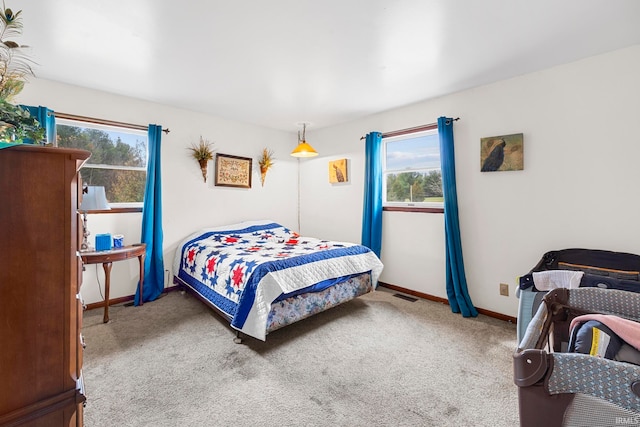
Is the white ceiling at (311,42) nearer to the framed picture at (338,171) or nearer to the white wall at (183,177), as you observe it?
the white wall at (183,177)

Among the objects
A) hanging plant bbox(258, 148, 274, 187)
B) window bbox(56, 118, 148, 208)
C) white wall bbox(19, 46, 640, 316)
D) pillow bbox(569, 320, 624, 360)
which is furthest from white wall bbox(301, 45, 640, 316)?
window bbox(56, 118, 148, 208)

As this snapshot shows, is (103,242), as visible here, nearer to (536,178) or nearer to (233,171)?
(233,171)

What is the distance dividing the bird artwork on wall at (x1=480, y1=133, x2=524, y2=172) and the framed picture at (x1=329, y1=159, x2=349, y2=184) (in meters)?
1.84

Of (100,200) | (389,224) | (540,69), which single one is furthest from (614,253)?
(100,200)

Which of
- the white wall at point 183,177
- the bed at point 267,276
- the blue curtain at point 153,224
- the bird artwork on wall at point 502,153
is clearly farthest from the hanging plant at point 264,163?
the bird artwork on wall at point 502,153

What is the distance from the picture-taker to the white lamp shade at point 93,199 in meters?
2.62

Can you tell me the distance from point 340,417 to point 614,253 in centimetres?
238

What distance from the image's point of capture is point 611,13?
5.79 feet

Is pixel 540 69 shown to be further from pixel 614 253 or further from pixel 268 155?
pixel 268 155

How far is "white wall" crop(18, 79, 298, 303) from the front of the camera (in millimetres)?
3031

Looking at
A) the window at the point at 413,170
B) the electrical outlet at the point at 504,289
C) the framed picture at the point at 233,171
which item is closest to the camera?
the electrical outlet at the point at 504,289

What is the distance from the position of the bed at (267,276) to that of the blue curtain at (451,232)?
30.7 inches

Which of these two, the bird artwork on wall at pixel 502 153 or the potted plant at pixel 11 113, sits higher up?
the bird artwork on wall at pixel 502 153

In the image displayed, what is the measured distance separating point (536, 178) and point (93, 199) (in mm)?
4130
